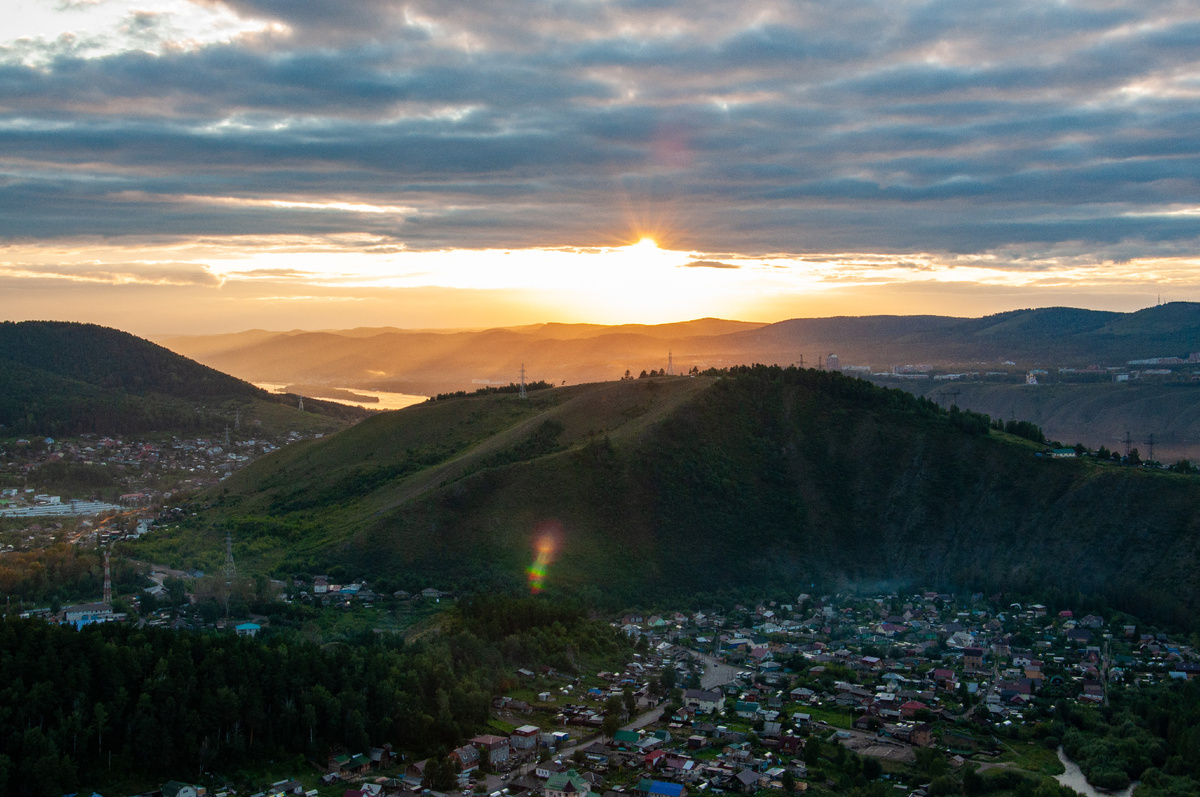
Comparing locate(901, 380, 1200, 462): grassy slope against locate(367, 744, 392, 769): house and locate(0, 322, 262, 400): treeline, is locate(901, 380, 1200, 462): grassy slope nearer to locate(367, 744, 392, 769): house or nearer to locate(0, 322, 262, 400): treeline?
locate(367, 744, 392, 769): house

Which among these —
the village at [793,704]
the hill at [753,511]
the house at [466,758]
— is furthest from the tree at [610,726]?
the hill at [753,511]

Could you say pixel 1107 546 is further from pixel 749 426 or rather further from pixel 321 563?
pixel 321 563

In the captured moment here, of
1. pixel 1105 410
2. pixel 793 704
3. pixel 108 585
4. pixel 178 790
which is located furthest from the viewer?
pixel 1105 410

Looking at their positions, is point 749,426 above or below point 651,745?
above

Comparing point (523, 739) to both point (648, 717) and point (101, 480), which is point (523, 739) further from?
point (101, 480)

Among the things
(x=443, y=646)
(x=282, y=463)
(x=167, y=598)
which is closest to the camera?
(x=443, y=646)

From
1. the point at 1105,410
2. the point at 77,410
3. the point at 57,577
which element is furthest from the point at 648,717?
the point at 77,410

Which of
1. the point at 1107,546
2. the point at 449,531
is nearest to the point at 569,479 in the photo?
the point at 449,531

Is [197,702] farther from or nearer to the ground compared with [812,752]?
farther from the ground
